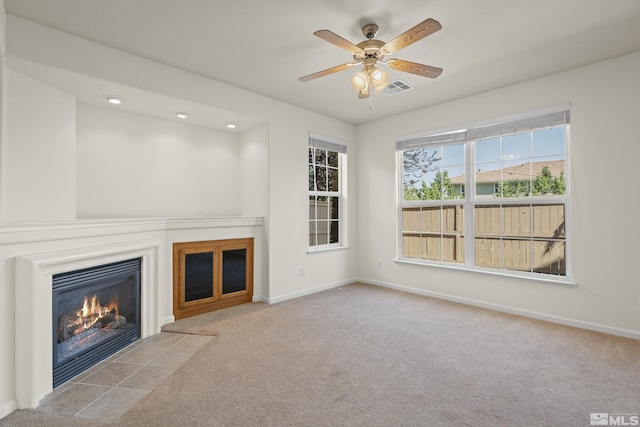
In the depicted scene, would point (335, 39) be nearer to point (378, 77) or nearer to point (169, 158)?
point (378, 77)

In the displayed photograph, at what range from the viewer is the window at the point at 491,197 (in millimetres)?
3590

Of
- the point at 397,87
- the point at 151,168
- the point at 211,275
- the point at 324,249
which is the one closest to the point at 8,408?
the point at 211,275

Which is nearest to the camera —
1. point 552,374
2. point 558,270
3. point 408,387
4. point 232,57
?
point 408,387

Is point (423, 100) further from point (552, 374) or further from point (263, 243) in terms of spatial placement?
point (552, 374)

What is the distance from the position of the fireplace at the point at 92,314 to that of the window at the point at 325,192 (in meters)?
2.48

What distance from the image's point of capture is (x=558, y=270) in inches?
141

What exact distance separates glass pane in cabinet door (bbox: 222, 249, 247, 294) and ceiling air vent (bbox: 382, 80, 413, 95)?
2698mm

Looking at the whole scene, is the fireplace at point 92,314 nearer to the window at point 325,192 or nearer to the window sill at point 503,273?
the window at point 325,192

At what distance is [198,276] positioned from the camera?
381cm

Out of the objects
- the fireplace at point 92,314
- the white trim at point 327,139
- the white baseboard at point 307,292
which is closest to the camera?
the fireplace at point 92,314

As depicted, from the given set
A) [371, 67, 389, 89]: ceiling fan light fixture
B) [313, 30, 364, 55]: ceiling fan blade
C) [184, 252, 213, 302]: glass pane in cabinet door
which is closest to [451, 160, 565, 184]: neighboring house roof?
[371, 67, 389, 89]: ceiling fan light fixture

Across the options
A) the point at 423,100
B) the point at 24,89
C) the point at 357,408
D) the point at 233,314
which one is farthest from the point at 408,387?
the point at 24,89

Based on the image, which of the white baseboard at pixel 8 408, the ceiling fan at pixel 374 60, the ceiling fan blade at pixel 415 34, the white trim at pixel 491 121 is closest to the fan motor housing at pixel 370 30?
the ceiling fan at pixel 374 60

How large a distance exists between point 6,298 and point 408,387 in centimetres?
262
